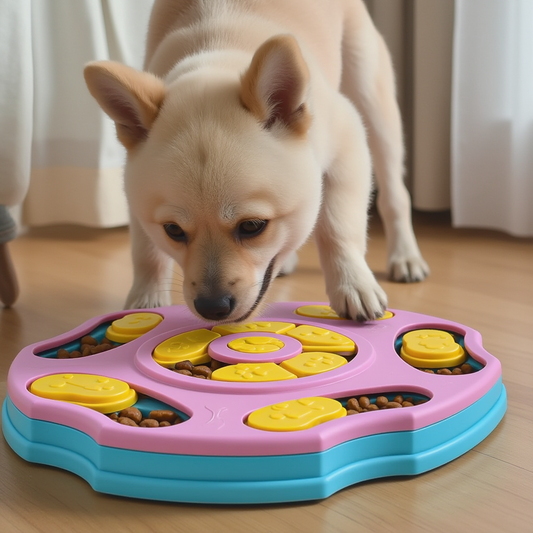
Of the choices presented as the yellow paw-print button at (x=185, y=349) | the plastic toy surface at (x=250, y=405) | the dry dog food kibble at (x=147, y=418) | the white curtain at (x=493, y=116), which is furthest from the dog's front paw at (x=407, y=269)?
the dry dog food kibble at (x=147, y=418)

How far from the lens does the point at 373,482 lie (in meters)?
1.07

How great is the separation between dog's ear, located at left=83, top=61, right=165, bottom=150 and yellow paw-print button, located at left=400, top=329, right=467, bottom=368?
66cm

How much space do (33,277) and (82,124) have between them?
2.90 feet

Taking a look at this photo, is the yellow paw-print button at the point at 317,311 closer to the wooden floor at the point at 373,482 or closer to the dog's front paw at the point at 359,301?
the dog's front paw at the point at 359,301

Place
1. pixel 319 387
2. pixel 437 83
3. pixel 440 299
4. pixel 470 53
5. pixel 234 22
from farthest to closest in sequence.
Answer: pixel 437 83
pixel 470 53
pixel 440 299
pixel 234 22
pixel 319 387

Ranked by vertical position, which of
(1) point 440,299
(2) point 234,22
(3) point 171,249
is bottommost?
(1) point 440,299

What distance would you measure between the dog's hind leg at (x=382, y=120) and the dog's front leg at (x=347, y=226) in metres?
0.48

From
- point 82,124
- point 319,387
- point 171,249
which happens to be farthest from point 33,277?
point 319,387

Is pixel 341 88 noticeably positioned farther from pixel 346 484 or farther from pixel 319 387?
pixel 346 484

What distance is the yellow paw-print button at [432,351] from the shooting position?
1301mm

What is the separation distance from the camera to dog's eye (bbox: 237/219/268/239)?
1.33 meters

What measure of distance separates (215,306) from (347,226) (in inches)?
21.0

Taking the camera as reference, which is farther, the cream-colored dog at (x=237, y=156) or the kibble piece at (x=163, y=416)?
the cream-colored dog at (x=237, y=156)

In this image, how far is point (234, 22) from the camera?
1.70 meters
